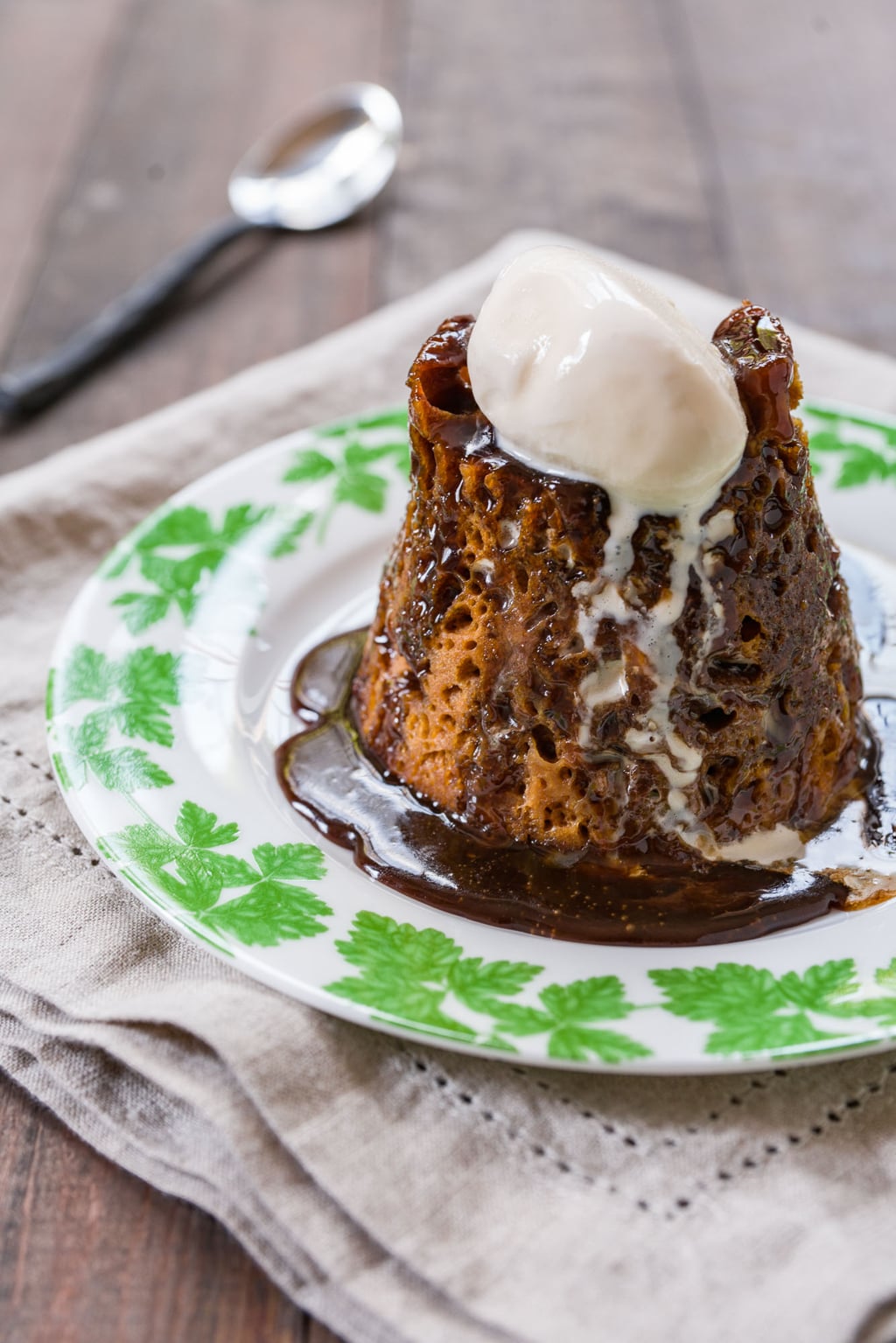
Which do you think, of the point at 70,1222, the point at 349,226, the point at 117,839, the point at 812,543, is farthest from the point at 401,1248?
the point at 349,226

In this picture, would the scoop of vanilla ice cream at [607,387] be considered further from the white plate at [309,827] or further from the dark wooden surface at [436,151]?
the dark wooden surface at [436,151]

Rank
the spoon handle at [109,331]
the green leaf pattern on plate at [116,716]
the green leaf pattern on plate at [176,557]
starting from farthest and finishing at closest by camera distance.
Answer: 1. the spoon handle at [109,331]
2. the green leaf pattern on plate at [176,557]
3. the green leaf pattern on plate at [116,716]

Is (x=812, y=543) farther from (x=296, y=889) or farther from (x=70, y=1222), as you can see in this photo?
(x=70, y=1222)

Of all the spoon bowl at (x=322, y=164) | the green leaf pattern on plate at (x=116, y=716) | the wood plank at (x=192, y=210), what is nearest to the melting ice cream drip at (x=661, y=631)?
the green leaf pattern on plate at (x=116, y=716)

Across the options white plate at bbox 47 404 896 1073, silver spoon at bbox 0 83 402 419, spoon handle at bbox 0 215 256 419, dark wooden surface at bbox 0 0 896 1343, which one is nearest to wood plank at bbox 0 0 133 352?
dark wooden surface at bbox 0 0 896 1343

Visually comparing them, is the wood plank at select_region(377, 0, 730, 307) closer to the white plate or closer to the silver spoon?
the silver spoon

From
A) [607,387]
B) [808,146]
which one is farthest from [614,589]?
[808,146]

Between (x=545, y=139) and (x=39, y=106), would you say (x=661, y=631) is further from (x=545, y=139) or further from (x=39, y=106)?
(x=39, y=106)
